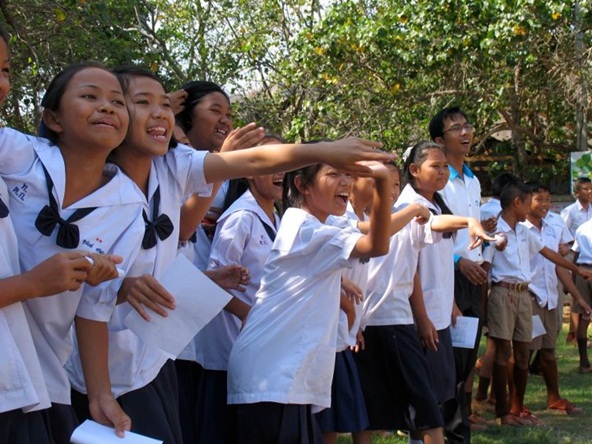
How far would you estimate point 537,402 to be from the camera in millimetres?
7293

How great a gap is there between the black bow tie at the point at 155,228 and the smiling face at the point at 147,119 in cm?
18

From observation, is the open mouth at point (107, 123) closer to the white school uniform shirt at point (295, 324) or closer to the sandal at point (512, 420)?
the white school uniform shirt at point (295, 324)

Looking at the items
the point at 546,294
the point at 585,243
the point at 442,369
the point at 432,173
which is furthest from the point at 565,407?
the point at 585,243

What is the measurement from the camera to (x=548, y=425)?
21.2 ft

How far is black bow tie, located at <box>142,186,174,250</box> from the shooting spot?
2736 mm

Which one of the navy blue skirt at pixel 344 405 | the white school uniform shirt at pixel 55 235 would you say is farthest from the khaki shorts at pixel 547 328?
the white school uniform shirt at pixel 55 235

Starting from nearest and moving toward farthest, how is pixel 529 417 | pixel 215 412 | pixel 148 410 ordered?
pixel 148 410 < pixel 215 412 < pixel 529 417

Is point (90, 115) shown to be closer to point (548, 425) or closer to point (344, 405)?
point (344, 405)

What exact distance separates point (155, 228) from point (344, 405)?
1.77 metres

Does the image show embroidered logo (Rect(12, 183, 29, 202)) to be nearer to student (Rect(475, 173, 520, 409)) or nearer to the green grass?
the green grass

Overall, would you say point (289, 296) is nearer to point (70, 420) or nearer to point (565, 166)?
point (70, 420)

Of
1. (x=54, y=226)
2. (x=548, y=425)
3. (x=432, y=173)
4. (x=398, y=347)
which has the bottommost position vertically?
(x=548, y=425)

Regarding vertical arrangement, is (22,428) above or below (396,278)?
below

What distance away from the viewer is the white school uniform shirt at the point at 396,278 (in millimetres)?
4758
